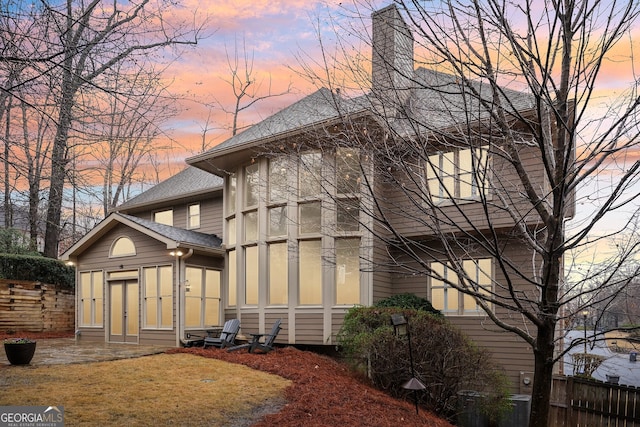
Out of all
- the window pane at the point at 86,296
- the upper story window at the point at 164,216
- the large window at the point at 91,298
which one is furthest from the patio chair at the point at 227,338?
the upper story window at the point at 164,216

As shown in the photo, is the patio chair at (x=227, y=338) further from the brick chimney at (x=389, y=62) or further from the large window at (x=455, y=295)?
the brick chimney at (x=389, y=62)

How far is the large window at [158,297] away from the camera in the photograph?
14508 millimetres

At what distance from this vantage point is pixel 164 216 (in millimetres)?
19078

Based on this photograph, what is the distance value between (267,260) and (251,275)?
0.84 meters

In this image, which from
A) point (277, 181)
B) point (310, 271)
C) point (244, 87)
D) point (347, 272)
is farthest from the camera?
point (244, 87)

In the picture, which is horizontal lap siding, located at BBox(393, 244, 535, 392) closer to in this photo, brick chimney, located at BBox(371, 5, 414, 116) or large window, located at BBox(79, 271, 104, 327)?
brick chimney, located at BBox(371, 5, 414, 116)

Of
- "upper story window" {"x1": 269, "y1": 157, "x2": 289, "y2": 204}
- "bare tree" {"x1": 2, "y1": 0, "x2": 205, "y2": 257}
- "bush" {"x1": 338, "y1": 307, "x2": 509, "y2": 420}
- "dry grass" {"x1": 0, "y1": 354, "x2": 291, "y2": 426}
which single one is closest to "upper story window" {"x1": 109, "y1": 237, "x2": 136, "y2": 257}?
"upper story window" {"x1": 269, "y1": 157, "x2": 289, "y2": 204}

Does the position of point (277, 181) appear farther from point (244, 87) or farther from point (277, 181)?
point (244, 87)

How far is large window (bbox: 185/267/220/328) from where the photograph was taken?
47.6ft

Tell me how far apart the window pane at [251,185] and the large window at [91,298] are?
19.2 feet

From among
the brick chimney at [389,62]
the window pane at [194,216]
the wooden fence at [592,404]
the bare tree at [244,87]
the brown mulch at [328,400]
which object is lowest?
the wooden fence at [592,404]

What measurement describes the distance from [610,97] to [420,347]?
5.40 meters

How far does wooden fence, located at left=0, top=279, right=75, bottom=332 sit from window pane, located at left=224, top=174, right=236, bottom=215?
8.67 m

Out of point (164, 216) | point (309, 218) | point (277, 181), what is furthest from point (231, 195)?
point (164, 216)
